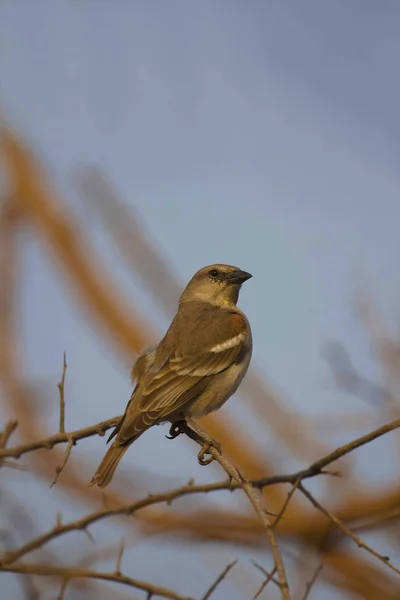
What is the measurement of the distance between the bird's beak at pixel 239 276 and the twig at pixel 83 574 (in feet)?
11.9

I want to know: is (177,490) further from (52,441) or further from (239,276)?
(239,276)

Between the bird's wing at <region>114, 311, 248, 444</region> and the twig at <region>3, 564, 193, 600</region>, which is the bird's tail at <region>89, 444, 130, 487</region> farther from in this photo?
the twig at <region>3, 564, 193, 600</region>

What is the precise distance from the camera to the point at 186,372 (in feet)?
19.2

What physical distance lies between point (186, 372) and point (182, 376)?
2.5 inches

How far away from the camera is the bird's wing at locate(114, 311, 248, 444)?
5.30 meters

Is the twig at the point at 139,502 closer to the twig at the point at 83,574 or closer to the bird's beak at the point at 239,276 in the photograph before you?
the twig at the point at 83,574

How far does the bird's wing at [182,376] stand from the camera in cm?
530

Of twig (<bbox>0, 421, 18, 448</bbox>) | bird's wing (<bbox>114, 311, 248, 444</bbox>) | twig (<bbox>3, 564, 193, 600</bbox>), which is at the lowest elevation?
twig (<bbox>3, 564, 193, 600</bbox>)

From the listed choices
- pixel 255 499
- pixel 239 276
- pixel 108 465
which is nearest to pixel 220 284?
pixel 239 276

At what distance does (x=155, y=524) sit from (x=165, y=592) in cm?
272

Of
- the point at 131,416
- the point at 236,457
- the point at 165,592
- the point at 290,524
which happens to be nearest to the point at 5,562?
the point at 165,592

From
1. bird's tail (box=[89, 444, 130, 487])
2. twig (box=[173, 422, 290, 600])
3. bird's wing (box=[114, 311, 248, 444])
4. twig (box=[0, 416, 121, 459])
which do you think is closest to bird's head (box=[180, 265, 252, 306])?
bird's wing (box=[114, 311, 248, 444])

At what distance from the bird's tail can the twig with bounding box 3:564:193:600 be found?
147cm

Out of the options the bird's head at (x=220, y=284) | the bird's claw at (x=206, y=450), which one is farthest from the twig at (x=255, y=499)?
the bird's head at (x=220, y=284)
